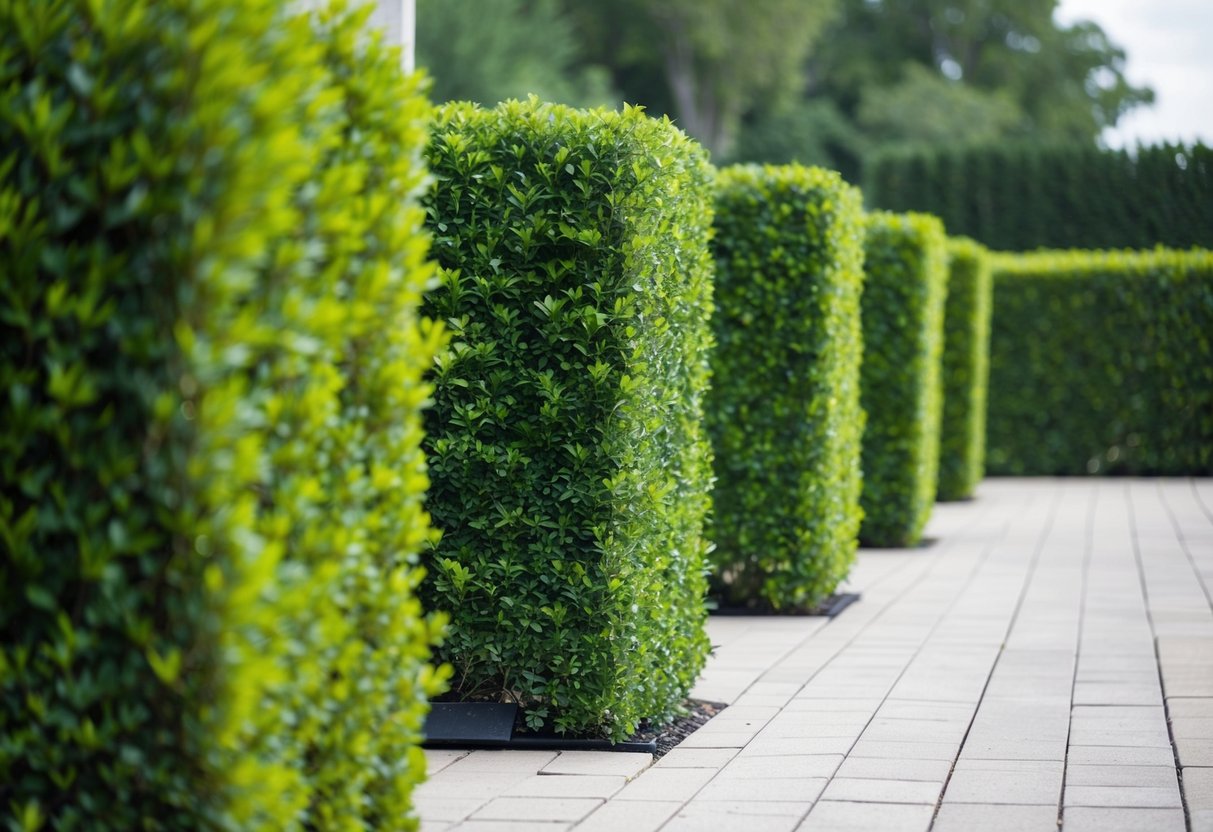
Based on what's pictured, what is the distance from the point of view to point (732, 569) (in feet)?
27.5

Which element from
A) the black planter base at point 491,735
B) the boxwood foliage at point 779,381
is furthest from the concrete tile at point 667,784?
the boxwood foliage at point 779,381

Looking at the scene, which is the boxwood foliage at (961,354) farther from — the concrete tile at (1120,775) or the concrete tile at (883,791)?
the concrete tile at (883,791)

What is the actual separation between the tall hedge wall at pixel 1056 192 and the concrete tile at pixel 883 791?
21475 millimetres

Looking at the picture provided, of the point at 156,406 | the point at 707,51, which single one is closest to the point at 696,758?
the point at 156,406

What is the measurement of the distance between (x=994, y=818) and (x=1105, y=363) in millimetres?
14867

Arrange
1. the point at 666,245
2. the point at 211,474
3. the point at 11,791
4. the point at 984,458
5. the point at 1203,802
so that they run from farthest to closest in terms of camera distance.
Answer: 1. the point at 984,458
2. the point at 666,245
3. the point at 1203,802
4. the point at 11,791
5. the point at 211,474

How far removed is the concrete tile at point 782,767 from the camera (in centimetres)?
469

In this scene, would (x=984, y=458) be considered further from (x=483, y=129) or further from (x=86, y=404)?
(x=86, y=404)

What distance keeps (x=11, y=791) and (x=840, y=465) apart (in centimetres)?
639

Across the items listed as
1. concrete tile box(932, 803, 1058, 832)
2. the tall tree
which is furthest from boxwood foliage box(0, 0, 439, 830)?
the tall tree

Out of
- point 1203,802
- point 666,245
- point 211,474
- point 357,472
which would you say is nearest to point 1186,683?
point 1203,802

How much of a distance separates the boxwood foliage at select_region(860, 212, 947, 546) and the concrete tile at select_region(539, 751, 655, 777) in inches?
271

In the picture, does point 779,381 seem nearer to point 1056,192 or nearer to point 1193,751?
point 1193,751

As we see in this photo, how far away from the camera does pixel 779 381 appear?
8172 mm
